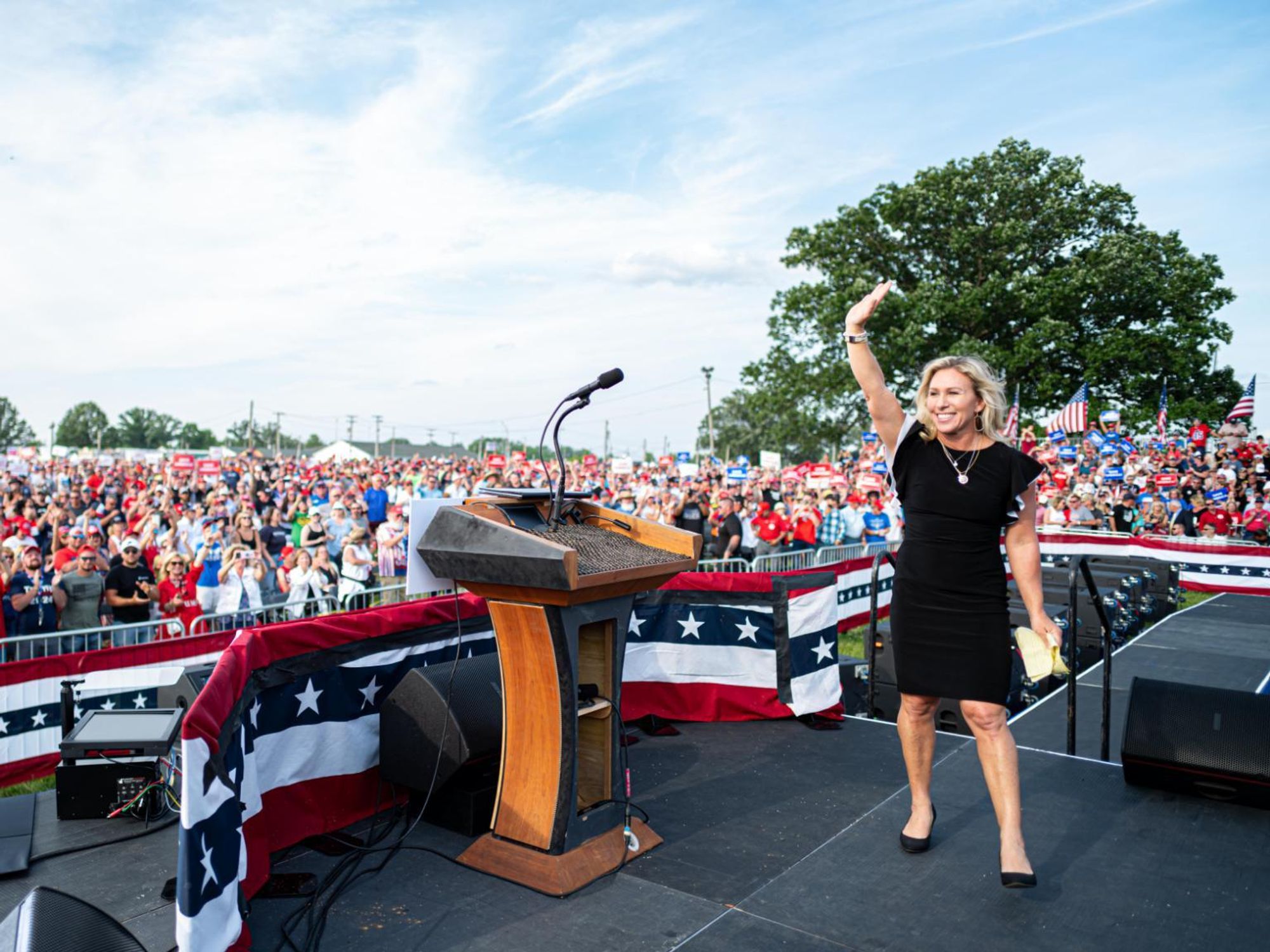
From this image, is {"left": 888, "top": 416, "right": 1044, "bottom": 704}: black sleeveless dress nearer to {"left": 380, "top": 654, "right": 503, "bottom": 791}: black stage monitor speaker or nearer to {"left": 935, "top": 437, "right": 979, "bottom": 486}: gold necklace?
{"left": 935, "top": 437, "right": 979, "bottom": 486}: gold necklace

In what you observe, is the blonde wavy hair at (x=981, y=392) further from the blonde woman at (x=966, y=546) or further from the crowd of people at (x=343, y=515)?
the crowd of people at (x=343, y=515)

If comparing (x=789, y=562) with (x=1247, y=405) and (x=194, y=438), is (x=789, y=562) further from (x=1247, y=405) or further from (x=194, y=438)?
(x=194, y=438)

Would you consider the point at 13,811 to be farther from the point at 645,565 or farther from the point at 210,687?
the point at 645,565

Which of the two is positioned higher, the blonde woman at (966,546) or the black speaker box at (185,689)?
the blonde woman at (966,546)

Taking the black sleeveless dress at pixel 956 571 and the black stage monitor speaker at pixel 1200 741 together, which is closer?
the black sleeveless dress at pixel 956 571

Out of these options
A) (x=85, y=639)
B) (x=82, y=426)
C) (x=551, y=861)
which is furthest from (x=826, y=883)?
(x=82, y=426)

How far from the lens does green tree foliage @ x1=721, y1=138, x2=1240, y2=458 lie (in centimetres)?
2931

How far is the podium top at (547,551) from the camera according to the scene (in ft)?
10.4

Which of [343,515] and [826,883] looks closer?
[826,883]

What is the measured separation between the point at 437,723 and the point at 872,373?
7.86 feet

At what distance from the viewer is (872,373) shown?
3.39 metres

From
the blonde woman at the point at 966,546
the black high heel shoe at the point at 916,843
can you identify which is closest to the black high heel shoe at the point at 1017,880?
the blonde woman at the point at 966,546

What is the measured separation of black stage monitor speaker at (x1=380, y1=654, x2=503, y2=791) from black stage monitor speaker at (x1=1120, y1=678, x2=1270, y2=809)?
10.2 feet

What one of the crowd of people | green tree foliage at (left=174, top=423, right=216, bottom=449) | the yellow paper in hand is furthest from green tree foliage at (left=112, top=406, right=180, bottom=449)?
the yellow paper in hand
